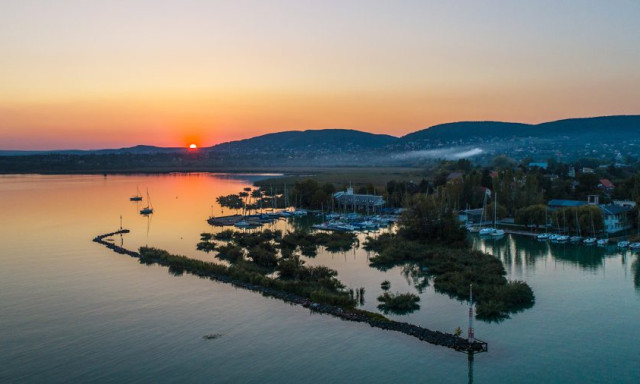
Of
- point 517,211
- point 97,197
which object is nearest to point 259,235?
point 517,211

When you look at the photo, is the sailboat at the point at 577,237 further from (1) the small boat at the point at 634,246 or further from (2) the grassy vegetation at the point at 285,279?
(2) the grassy vegetation at the point at 285,279

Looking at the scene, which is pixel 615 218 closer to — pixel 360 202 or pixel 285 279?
pixel 360 202

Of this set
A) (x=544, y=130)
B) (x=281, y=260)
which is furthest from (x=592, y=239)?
(x=544, y=130)

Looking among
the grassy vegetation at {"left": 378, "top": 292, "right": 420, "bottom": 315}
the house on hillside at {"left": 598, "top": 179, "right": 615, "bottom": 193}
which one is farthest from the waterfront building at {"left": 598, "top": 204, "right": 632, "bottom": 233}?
the grassy vegetation at {"left": 378, "top": 292, "right": 420, "bottom": 315}

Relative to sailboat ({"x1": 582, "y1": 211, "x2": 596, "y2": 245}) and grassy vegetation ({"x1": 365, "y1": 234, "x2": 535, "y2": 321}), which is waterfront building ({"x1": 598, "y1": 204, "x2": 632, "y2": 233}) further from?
grassy vegetation ({"x1": 365, "y1": 234, "x2": 535, "y2": 321})

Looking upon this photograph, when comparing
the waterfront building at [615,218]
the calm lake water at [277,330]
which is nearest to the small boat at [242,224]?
the calm lake water at [277,330]

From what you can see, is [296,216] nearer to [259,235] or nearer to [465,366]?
[259,235]
